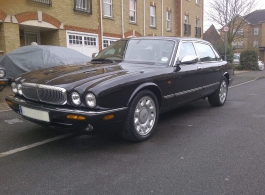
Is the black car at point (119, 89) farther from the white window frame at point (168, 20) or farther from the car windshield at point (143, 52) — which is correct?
the white window frame at point (168, 20)

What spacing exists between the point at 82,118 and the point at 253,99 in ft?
21.3

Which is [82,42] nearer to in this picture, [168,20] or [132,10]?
[132,10]

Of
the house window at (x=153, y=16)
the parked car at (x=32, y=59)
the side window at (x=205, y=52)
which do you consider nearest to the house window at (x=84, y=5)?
the parked car at (x=32, y=59)

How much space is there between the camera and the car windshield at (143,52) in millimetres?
4871

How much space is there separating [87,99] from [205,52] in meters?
3.75

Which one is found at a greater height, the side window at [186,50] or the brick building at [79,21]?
the brick building at [79,21]

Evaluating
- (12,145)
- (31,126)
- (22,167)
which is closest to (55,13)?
(31,126)

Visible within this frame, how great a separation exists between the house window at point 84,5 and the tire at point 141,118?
11.2 metres

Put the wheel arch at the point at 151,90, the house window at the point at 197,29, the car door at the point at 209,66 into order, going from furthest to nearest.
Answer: the house window at the point at 197,29, the car door at the point at 209,66, the wheel arch at the point at 151,90

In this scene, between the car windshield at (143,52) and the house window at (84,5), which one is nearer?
the car windshield at (143,52)

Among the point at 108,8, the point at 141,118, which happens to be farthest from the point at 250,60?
the point at 141,118

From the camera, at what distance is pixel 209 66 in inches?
238

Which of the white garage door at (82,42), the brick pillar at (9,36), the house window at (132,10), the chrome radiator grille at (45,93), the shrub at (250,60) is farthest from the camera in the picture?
the shrub at (250,60)

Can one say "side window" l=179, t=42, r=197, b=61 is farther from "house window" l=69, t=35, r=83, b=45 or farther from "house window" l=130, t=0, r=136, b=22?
"house window" l=130, t=0, r=136, b=22
